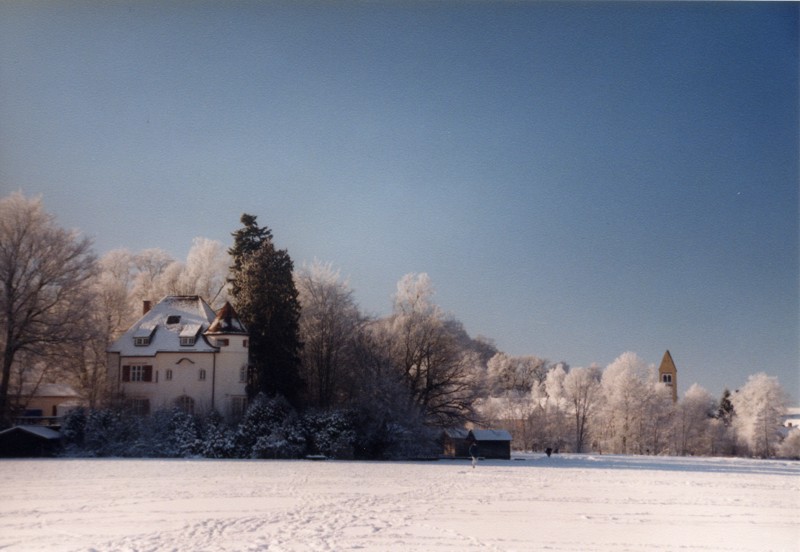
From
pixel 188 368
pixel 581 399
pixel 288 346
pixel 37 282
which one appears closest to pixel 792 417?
pixel 581 399

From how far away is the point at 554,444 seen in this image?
209ft

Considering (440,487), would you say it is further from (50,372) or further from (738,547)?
(50,372)

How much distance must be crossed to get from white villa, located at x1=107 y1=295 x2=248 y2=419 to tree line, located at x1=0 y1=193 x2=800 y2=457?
87cm

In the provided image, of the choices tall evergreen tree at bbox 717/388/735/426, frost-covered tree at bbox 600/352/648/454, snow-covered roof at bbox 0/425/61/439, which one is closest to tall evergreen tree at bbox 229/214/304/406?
snow-covered roof at bbox 0/425/61/439

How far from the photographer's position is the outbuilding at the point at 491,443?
143 ft

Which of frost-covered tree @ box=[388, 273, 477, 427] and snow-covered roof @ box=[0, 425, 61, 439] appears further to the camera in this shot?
frost-covered tree @ box=[388, 273, 477, 427]

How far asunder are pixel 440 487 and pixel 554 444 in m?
44.4

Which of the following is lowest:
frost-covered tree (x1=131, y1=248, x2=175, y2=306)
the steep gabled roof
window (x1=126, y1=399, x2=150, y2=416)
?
window (x1=126, y1=399, x2=150, y2=416)

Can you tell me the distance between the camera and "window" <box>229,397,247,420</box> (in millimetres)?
37309

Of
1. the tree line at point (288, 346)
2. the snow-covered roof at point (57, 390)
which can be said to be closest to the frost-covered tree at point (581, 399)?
the tree line at point (288, 346)

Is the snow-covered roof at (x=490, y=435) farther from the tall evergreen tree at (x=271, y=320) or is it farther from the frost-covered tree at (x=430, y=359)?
the tall evergreen tree at (x=271, y=320)

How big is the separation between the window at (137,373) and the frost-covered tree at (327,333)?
8470 mm

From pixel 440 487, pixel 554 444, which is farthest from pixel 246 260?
pixel 554 444

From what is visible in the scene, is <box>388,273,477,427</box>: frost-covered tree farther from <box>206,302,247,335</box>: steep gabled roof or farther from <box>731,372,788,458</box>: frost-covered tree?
<box>731,372,788,458</box>: frost-covered tree
